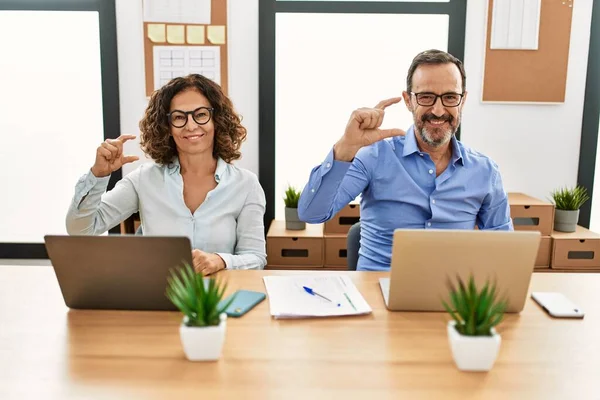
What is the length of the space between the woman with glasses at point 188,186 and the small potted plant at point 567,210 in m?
2.08

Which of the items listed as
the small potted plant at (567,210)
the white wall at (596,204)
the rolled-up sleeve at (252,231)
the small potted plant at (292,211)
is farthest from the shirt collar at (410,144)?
the white wall at (596,204)

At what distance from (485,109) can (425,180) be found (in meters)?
1.66

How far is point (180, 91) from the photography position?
199 cm

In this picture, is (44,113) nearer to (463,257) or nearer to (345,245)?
(345,245)

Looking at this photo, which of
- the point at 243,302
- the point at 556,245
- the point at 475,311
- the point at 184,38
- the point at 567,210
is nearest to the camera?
the point at 475,311

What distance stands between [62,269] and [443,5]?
9.48ft

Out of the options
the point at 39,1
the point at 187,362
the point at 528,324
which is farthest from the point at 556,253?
the point at 39,1

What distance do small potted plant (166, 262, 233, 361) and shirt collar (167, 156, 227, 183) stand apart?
95 centimetres

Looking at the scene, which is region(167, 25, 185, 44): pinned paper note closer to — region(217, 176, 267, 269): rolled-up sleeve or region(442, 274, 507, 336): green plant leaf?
region(217, 176, 267, 269): rolled-up sleeve

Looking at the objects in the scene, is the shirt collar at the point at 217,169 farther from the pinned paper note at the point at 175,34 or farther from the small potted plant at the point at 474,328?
the pinned paper note at the point at 175,34

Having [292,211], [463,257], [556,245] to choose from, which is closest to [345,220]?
[292,211]

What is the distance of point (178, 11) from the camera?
3240 mm

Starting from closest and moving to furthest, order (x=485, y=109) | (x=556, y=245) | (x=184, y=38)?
(x=556, y=245)
(x=184, y=38)
(x=485, y=109)

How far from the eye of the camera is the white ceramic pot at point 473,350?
981mm
